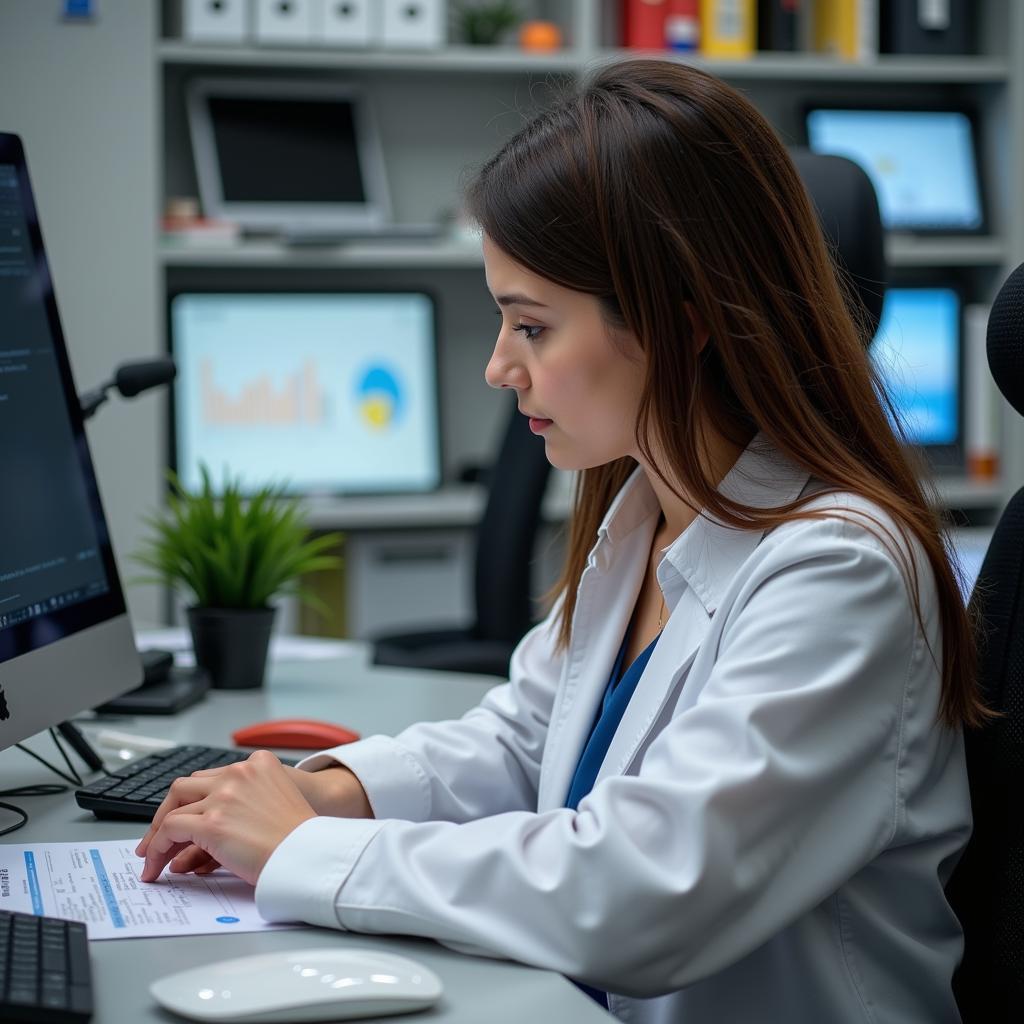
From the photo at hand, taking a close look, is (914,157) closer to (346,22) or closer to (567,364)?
(346,22)

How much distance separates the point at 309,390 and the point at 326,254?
31 centimetres

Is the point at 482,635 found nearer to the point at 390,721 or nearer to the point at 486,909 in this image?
the point at 390,721

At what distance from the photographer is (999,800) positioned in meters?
0.97

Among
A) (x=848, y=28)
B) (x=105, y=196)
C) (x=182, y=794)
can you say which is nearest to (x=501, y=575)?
(x=105, y=196)

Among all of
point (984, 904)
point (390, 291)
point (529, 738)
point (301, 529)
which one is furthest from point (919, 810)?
point (390, 291)

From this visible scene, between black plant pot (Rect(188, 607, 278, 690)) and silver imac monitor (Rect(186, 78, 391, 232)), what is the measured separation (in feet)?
5.38

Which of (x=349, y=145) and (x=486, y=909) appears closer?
(x=486, y=909)

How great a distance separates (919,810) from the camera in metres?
0.91

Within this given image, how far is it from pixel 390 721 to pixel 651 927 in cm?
69

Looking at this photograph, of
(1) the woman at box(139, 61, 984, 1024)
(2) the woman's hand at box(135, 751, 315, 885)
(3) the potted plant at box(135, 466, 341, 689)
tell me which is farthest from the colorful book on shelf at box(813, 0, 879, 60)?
(2) the woman's hand at box(135, 751, 315, 885)

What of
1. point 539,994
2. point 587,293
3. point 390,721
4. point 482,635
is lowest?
point 482,635

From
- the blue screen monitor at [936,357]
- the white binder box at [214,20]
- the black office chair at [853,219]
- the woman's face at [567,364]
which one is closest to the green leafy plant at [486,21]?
the white binder box at [214,20]

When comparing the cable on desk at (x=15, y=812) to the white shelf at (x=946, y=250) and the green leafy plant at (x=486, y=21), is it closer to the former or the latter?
the green leafy plant at (x=486, y=21)

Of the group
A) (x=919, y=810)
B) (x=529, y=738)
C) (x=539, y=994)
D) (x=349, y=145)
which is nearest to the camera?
(x=539, y=994)
